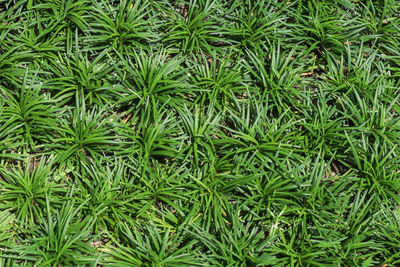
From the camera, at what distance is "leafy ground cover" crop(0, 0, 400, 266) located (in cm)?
263

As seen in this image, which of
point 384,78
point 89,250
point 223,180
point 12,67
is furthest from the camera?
point 384,78

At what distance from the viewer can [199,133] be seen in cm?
289

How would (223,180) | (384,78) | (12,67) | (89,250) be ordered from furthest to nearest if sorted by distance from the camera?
(384,78) → (12,67) → (223,180) → (89,250)

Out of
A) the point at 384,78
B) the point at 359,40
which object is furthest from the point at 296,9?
the point at 384,78

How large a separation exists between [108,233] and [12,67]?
1.26m

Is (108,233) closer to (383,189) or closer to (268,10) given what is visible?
(383,189)

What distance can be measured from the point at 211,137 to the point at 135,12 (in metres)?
1.07

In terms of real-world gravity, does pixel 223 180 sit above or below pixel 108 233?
above

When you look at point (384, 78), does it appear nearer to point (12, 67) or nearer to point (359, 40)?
point (359, 40)

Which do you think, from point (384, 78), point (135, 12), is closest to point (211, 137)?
point (135, 12)

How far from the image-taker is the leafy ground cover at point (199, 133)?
2631 mm

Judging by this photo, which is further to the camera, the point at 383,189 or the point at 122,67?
the point at 122,67

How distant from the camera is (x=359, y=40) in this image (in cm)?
334

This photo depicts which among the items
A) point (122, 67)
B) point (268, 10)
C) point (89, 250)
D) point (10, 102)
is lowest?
point (89, 250)
